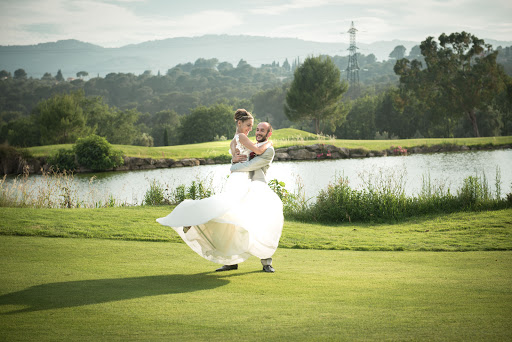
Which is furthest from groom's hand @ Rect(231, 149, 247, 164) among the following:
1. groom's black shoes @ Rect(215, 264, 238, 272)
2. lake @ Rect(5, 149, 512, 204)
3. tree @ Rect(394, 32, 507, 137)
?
tree @ Rect(394, 32, 507, 137)

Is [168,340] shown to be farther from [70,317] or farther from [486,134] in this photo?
[486,134]

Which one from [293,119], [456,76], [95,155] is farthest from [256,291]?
[293,119]

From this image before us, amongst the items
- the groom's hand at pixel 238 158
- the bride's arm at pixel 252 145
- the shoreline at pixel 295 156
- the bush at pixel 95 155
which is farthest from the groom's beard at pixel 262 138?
the shoreline at pixel 295 156

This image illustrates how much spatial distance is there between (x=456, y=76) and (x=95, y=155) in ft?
147

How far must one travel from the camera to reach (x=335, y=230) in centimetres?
1228

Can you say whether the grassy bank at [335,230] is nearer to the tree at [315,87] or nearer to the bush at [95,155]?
the bush at [95,155]

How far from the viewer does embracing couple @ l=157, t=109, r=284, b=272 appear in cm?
601

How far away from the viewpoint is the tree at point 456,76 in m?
55.3

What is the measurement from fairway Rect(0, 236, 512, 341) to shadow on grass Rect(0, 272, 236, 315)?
A: 0.04 feet

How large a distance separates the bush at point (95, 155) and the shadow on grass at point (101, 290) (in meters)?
33.9

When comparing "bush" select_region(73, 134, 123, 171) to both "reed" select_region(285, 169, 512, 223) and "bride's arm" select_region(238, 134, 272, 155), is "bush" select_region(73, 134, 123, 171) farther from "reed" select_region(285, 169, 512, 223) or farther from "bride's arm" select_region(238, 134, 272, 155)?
"bride's arm" select_region(238, 134, 272, 155)

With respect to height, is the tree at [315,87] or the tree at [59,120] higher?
the tree at [315,87]

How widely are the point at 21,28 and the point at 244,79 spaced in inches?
2944

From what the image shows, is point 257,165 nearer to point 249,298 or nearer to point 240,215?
point 240,215
